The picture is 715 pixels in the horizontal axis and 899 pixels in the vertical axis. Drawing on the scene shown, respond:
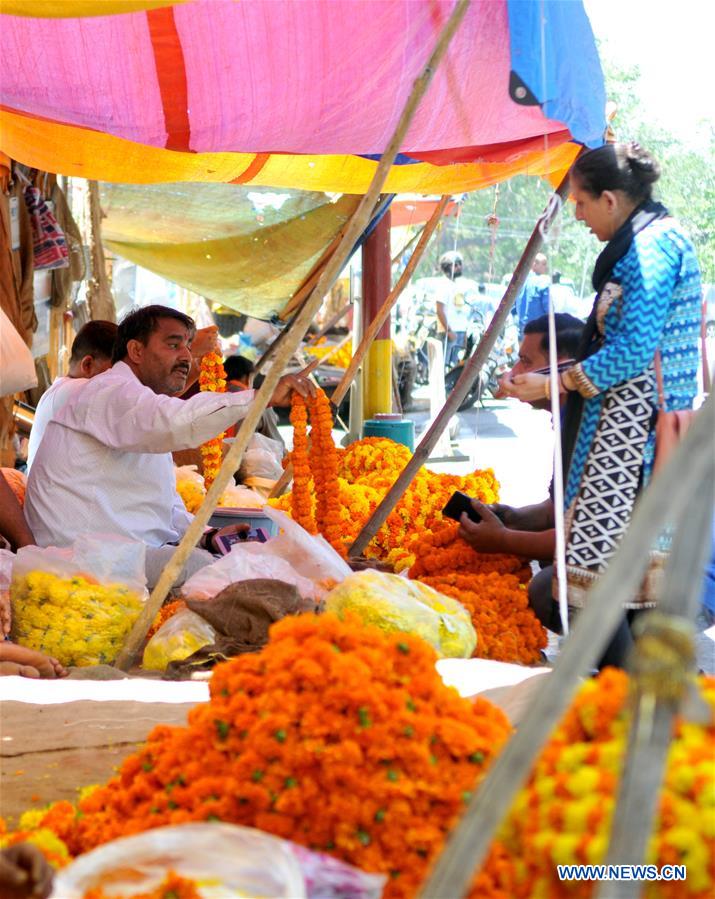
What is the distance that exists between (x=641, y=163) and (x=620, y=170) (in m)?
0.07

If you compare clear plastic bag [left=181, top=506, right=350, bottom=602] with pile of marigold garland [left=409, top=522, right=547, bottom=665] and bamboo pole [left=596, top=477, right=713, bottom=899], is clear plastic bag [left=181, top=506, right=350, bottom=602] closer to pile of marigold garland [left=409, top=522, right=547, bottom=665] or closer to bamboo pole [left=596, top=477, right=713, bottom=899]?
pile of marigold garland [left=409, top=522, right=547, bottom=665]

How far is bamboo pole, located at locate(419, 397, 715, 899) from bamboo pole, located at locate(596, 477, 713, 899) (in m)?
Result: 0.05

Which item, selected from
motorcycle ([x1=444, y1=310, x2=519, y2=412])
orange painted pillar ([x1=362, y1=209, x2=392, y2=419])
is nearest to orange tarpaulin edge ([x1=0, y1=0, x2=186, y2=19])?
orange painted pillar ([x1=362, y1=209, x2=392, y2=419])

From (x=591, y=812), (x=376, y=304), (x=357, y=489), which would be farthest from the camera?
(x=376, y=304)

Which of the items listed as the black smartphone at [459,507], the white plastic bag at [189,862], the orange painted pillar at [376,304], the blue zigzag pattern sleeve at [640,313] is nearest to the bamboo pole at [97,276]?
the orange painted pillar at [376,304]

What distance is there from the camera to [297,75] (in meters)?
4.11

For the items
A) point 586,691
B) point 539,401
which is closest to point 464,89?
point 539,401

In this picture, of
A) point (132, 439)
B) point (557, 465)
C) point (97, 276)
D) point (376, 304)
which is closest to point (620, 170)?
point (557, 465)

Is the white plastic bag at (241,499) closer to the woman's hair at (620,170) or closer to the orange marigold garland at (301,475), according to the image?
the orange marigold garland at (301,475)

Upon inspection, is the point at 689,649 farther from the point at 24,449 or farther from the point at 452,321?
the point at 452,321

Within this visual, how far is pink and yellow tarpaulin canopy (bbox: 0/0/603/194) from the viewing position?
3609 millimetres

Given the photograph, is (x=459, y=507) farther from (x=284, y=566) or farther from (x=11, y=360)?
(x=11, y=360)

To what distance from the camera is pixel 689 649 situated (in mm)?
1153

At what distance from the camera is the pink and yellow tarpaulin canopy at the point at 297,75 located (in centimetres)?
361
